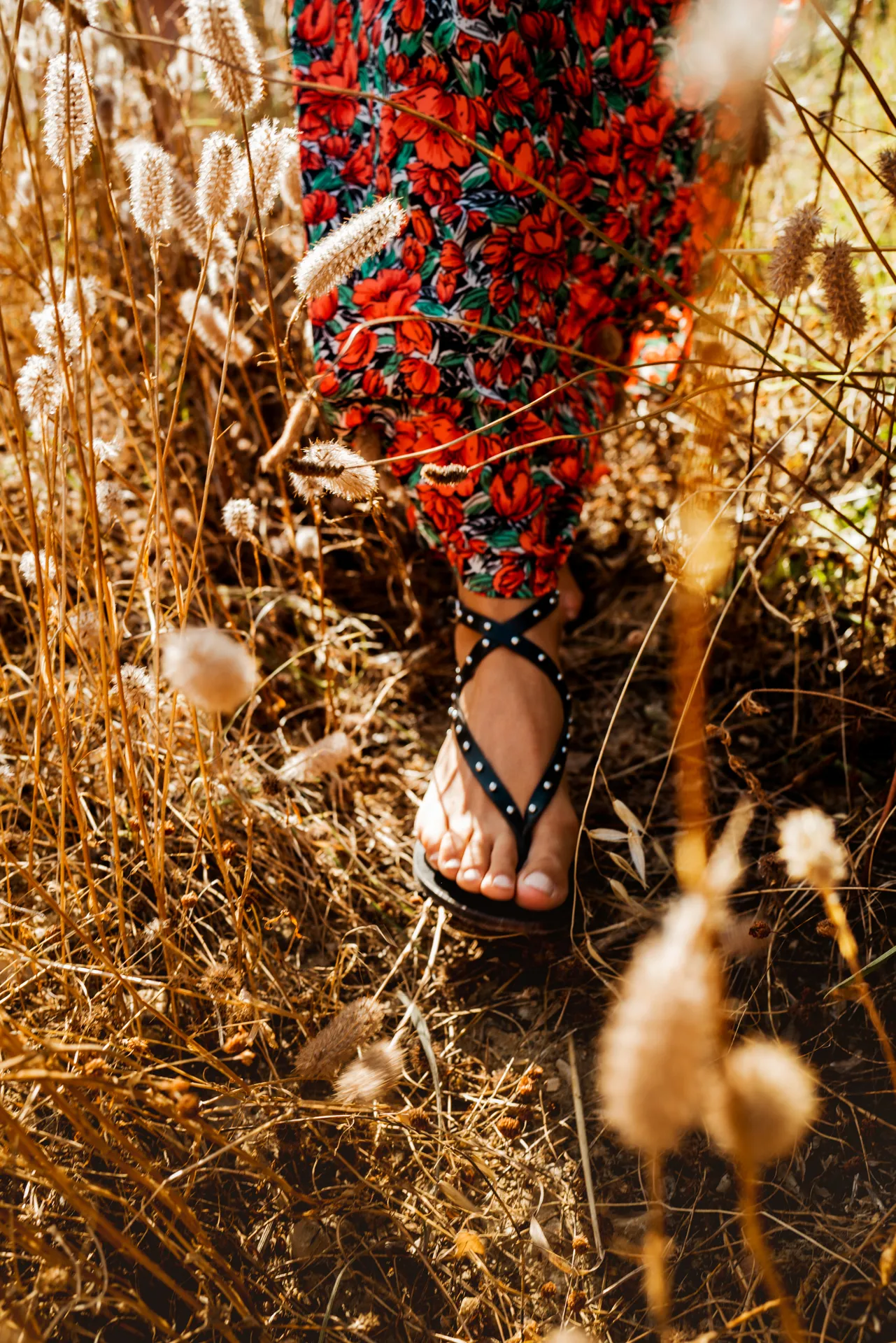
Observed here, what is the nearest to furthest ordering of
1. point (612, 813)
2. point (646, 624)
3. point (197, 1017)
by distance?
point (197, 1017), point (612, 813), point (646, 624)

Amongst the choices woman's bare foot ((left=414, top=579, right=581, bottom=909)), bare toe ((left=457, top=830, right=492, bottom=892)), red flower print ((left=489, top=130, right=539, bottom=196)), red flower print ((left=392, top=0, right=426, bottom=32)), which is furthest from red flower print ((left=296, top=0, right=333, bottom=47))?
bare toe ((left=457, top=830, right=492, bottom=892))

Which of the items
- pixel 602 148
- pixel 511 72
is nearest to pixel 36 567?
pixel 511 72

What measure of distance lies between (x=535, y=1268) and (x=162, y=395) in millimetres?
1174

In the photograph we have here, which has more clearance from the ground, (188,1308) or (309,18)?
(309,18)

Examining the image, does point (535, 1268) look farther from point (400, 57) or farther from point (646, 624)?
point (400, 57)

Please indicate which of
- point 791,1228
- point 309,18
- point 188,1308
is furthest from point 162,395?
point 791,1228

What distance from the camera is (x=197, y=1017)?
0.73 meters

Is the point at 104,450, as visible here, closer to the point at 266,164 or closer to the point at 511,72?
the point at 266,164

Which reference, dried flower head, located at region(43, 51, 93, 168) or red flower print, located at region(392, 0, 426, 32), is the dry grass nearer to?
dried flower head, located at region(43, 51, 93, 168)

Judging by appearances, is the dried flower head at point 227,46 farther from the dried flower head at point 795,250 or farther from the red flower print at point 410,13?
the dried flower head at point 795,250

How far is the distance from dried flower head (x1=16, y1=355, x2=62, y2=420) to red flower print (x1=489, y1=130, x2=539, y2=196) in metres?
0.43

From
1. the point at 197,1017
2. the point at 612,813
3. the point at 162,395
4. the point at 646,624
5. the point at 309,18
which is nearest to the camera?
the point at 197,1017

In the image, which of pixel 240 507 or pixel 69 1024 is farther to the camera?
pixel 240 507

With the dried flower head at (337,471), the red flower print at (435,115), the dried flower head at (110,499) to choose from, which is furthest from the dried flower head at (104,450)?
the red flower print at (435,115)
